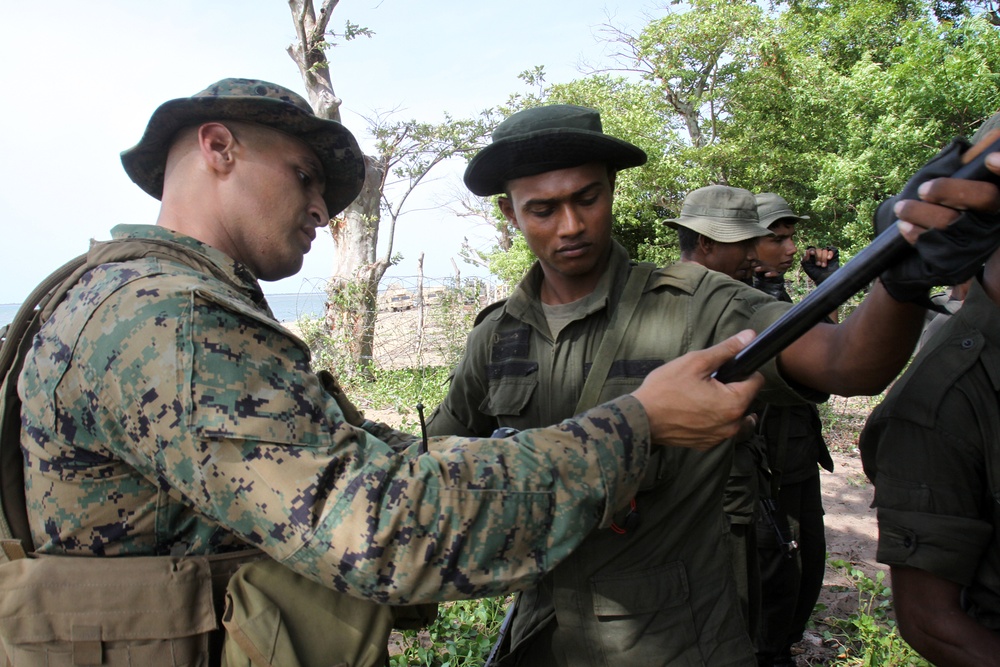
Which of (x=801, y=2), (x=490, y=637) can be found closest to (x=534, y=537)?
(x=490, y=637)

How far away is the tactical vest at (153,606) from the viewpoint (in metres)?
1.24

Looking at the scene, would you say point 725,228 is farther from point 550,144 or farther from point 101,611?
point 101,611

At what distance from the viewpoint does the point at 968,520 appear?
163 centimetres

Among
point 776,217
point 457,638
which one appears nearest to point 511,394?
point 457,638

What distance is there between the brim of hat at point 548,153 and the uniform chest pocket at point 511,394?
0.64 m

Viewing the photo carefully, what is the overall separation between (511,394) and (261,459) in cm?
109

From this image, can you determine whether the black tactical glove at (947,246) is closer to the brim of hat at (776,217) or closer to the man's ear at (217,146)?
the man's ear at (217,146)

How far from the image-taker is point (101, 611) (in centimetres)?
124

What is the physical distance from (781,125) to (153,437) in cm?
1605

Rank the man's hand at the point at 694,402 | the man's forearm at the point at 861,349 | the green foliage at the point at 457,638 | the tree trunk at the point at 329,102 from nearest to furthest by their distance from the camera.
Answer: the man's hand at the point at 694,402, the man's forearm at the point at 861,349, the green foliage at the point at 457,638, the tree trunk at the point at 329,102

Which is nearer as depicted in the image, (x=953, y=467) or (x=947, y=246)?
(x=947, y=246)

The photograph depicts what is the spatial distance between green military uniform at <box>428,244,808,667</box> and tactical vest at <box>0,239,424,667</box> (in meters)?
0.69

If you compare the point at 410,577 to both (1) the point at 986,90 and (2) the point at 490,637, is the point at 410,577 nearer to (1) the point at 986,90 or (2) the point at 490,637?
(2) the point at 490,637

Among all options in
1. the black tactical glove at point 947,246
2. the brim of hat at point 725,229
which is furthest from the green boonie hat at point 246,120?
the brim of hat at point 725,229
